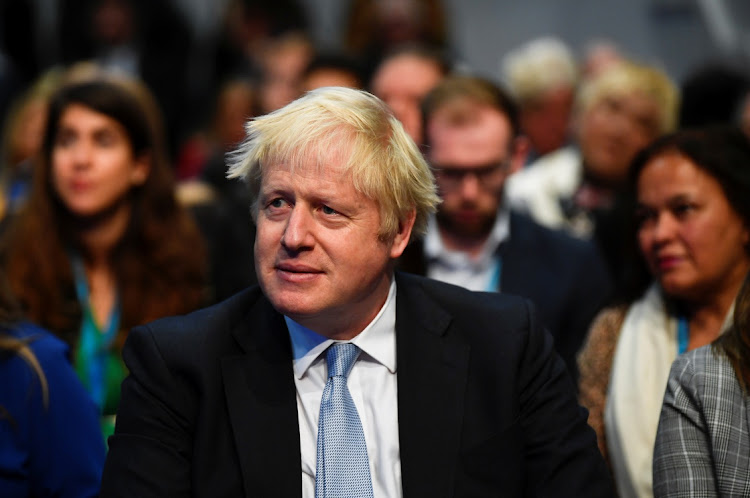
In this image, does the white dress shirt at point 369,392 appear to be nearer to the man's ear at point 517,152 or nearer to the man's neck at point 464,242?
the man's neck at point 464,242

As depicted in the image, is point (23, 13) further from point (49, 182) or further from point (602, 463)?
point (602, 463)

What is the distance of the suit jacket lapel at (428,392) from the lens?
2711mm

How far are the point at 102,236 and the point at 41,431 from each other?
166 cm

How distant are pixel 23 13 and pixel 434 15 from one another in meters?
4.03

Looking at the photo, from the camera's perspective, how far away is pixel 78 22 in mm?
9164

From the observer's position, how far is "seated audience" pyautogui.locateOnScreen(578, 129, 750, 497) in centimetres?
347

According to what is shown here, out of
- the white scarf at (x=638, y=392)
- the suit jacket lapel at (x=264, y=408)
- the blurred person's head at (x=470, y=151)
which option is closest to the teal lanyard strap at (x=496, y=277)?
the blurred person's head at (x=470, y=151)

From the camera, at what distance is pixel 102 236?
4.66 metres

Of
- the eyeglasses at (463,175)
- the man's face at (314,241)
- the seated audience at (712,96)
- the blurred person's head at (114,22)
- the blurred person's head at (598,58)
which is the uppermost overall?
the blurred person's head at (114,22)

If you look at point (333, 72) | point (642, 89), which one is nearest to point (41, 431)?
point (333, 72)

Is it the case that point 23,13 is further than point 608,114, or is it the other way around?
point 23,13

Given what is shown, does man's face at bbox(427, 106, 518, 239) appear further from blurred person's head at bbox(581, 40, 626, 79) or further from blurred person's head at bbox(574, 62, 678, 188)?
blurred person's head at bbox(581, 40, 626, 79)

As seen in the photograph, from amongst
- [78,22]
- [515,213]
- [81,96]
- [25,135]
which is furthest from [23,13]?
[515,213]

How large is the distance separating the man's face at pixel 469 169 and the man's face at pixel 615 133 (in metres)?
1.29
